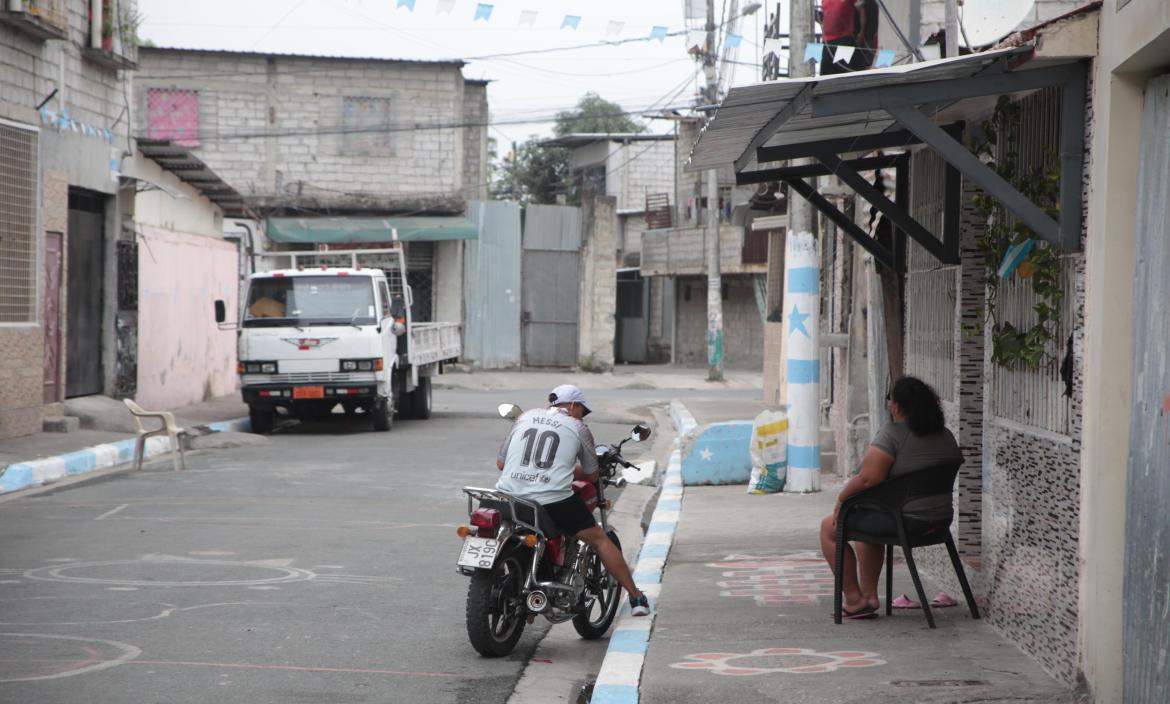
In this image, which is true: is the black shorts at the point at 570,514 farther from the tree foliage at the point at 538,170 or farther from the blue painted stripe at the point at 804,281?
the tree foliage at the point at 538,170

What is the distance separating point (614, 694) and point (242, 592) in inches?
120

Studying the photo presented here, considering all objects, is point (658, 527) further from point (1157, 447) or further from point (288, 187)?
point (288, 187)

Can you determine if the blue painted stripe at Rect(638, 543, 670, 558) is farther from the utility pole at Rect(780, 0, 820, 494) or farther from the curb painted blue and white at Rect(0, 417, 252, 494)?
the curb painted blue and white at Rect(0, 417, 252, 494)

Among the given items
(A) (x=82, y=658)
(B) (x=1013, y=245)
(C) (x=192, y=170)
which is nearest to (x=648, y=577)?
(B) (x=1013, y=245)

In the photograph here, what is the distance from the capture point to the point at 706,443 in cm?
1389

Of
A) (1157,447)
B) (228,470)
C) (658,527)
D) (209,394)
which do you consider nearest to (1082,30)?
(1157,447)

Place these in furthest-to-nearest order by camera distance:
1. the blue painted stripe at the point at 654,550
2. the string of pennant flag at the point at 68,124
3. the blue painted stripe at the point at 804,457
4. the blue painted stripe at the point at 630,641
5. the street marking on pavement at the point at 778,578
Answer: the string of pennant flag at the point at 68,124 < the blue painted stripe at the point at 804,457 < the blue painted stripe at the point at 654,550 < the street marking on pavement at the point at 778,578 < the blue painted stripe at the point at 630,641

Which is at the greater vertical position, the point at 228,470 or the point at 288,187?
the point at 288,187

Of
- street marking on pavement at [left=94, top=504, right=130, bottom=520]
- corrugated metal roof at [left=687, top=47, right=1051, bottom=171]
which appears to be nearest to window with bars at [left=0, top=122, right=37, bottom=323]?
street marking on pavement at [left=94, top=504, right=130, bottom=520]

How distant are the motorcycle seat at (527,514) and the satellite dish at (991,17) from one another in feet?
13.1

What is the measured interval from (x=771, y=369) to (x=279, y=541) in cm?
1369

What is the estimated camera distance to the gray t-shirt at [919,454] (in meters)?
7.02

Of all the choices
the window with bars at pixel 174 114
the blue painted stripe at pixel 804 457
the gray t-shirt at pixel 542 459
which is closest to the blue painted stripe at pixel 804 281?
the blue painted stripe at pixel 804 457

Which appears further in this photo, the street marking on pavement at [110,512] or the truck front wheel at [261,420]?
the truck front wheel at [261,420]
